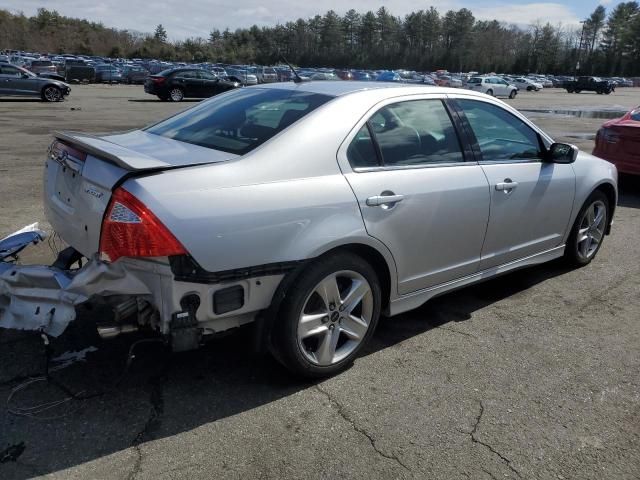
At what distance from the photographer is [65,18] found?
5005 inches

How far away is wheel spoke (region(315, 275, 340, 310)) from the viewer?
10.1ft

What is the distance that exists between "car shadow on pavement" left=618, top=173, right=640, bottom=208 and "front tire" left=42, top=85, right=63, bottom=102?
2218cm

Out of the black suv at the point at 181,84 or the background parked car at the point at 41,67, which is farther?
the background parked car at the point at 41,67

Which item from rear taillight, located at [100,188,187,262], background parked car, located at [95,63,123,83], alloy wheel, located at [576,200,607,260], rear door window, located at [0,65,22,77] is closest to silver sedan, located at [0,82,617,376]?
rear taillight, located at [100,188,187,262]

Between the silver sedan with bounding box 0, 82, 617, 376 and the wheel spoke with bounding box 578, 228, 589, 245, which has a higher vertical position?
the silver sedan with bounding box 0, 82, 617, 376

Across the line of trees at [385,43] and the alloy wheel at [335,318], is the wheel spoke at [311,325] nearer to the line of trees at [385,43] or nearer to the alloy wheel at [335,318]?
the alloy wheel at [335,318]

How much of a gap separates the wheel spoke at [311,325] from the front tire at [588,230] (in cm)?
286

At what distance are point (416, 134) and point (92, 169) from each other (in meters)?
1.95

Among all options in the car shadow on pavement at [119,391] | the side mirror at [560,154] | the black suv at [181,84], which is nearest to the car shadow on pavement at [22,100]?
the black suv at [181,84]

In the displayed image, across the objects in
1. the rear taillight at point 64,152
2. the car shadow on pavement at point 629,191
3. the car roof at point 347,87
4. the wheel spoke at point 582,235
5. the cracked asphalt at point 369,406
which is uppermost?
the car roof at point 347,87

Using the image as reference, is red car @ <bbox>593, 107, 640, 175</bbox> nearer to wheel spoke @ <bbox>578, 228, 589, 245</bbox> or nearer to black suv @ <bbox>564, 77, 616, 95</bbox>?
wheel spoke @ <bbox>578, 228, 589, 245</bbox>

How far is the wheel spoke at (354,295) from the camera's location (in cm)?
326

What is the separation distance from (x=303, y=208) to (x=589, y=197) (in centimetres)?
317

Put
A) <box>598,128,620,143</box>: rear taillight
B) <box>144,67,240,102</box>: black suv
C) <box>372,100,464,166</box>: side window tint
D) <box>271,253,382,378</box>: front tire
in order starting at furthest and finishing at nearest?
<box>144,67,240,102</box>: black suv < <box>598,128,620,143</box>: rear taillight < <box>372,100,464,166</box>: side window tint < <box>271,253,382,378</box>: front tire
